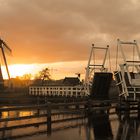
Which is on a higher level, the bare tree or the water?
the bare tree

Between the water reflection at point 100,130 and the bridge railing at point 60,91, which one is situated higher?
the bridge railing at point 60,91

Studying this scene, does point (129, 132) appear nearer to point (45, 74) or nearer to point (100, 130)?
point (100, 130)

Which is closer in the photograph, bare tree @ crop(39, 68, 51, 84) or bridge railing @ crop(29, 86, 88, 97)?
bridge railing @ crop(29, 86, 88, 97)

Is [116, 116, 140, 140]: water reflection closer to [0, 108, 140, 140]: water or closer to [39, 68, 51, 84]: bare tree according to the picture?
[0, 108, 140, 140]: water

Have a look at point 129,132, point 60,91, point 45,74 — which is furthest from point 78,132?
point 45,74

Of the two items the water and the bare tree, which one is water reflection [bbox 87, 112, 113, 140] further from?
the bare tree

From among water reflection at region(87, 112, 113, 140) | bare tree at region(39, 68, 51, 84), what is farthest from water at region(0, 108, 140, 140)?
bare tree at region(39, 68, 51, 84)

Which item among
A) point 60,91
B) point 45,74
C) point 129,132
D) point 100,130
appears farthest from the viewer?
point 45,74

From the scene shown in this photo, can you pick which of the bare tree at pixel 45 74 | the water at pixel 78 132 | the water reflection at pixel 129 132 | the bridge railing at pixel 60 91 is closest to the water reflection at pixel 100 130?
the water at pixel 78 132

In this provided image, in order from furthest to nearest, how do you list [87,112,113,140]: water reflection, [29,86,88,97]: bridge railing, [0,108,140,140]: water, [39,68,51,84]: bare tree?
[39,68,51,84]: bare tree < [29,86,88,97]: bridge railing < [87,112,113,140]: water reflection < [0,108,140,140]: water

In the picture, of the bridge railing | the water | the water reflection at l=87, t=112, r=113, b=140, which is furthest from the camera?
the bridge railing

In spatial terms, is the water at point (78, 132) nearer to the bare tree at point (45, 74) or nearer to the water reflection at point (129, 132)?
the water reflection at point (129, 132)

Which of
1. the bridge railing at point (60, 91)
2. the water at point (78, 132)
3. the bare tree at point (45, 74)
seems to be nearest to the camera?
the water at point (78, 132)

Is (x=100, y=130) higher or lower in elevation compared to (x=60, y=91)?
lower
